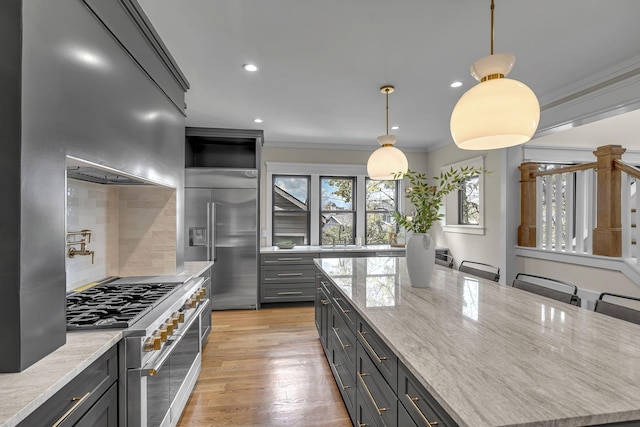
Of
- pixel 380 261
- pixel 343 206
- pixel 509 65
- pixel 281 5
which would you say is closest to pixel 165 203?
pixel 281 5

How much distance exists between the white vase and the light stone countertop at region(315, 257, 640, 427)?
0.40 feet

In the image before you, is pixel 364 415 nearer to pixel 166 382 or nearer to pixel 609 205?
pixel 166 382

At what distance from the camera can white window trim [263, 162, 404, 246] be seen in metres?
5.36

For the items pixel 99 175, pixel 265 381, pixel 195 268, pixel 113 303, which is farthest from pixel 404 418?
pixel 195 268

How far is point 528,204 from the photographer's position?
12.5 feet

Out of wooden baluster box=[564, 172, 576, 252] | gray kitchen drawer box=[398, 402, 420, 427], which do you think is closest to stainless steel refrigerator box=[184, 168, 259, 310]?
gray kitchen drawer box=[398, 402, 420, 427]

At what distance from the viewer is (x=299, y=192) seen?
5539 millimetres

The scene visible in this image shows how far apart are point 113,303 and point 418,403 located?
1.59 m

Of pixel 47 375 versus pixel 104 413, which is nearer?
pixel 47 375

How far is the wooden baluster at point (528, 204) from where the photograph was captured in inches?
149

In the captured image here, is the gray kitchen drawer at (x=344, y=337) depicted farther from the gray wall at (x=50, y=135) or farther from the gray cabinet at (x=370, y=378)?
the gray wall at (x=50, y=135)

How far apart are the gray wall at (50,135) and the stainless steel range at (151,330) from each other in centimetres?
30

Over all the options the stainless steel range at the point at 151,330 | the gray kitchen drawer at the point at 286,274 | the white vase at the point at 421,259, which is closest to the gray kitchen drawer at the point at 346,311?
the white vase at the point at 421,259

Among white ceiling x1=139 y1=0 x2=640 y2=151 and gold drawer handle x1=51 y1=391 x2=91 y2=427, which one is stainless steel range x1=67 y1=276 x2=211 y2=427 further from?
white ceiling x1=139 y1=0 x2=640 y2=151
